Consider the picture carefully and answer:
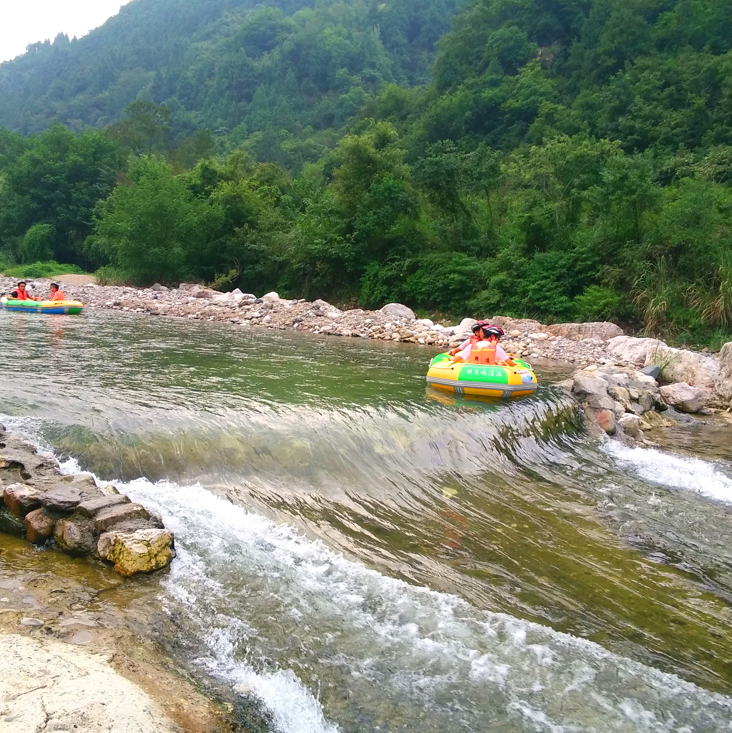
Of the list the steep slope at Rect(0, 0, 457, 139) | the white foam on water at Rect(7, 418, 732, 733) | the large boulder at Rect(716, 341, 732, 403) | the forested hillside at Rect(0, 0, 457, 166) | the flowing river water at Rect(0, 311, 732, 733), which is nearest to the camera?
the white foam on water at Rect(7, 418, 732, 733)

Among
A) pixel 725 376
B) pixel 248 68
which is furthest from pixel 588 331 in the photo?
pixel 248 68

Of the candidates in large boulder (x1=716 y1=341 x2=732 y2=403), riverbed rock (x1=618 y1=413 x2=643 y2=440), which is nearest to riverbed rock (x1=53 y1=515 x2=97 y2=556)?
riverbed rock (x1=618 y1=413 x2=643 y2=440)

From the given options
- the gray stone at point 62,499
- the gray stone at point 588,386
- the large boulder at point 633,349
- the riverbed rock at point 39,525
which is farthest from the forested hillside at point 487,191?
the riverbed rock at point 39,525

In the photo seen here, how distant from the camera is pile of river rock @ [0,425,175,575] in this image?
4.79 metres

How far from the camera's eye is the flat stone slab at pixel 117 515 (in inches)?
197

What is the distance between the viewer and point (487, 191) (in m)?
25.2

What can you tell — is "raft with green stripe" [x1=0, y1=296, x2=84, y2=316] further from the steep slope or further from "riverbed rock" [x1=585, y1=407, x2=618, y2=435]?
the steep slope

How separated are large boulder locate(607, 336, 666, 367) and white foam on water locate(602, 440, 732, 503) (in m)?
6.66

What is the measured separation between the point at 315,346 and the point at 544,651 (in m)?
12.3

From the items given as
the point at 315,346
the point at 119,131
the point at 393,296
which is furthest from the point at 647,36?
the point at 119,131

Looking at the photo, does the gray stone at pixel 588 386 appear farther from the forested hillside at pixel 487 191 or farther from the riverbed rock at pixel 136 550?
the riverbed rock at pixel 136 550

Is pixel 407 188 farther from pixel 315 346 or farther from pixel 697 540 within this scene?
pixel 697 540

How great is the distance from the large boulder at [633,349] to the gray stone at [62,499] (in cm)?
1350

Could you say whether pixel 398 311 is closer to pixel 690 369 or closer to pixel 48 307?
pixel 690 369
